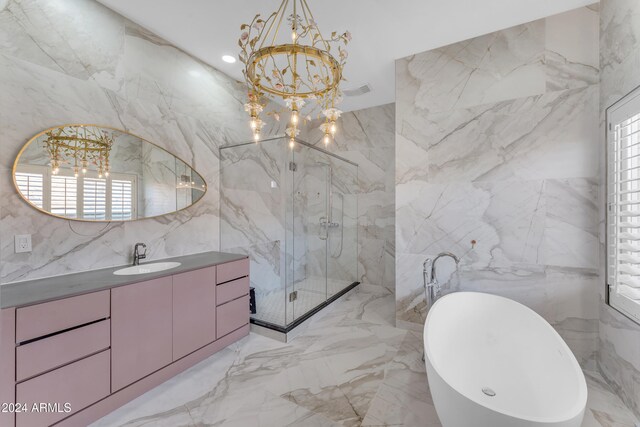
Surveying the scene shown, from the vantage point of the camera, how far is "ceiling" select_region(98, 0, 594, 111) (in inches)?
82.9

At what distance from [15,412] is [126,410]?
0.55 metres

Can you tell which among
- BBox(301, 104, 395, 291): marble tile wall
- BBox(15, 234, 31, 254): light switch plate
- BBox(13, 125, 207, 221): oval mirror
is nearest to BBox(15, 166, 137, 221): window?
BBox(13, 125, 207, 221): oval mirror

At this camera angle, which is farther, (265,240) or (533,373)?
(265,240)

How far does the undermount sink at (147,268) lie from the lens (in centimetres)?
207

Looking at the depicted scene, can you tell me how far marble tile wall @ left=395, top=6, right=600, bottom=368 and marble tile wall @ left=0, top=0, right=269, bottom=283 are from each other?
211cm

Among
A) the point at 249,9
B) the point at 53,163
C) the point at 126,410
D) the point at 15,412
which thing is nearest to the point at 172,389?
the point at 126,410

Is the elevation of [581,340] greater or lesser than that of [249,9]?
lesser

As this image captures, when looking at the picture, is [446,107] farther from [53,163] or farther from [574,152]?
[53,163]

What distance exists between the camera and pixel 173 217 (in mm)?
2580

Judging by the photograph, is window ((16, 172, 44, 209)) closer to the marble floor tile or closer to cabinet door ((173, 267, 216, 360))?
cabinet door ((173, 267, 216, 360))

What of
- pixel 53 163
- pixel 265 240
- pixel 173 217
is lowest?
pixel 265 240

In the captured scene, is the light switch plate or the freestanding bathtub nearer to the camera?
the freestanding bathtub

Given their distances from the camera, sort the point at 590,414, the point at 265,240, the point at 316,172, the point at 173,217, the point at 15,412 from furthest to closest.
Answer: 1. the point at 316,172
2. the point at 265,240
3. the point at 173,217
4. the point at 590,414
5. the point at 15,412


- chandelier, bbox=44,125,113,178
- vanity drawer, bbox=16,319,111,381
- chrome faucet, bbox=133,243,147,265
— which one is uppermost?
chandelier, bbox=44,125,113,178
